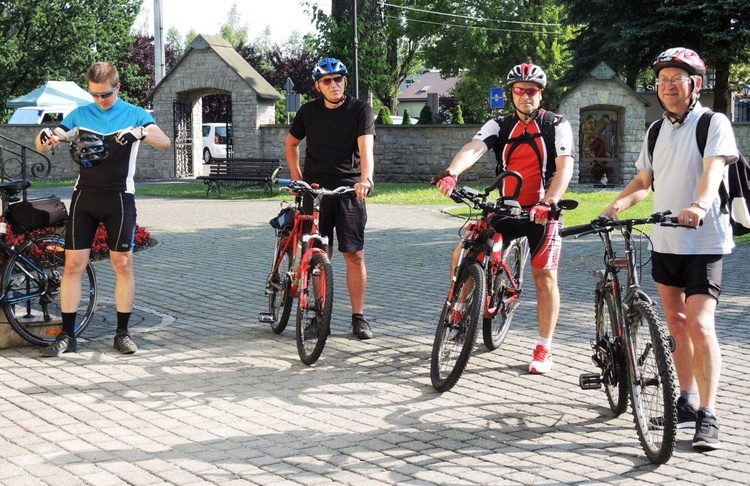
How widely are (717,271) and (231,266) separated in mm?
7677

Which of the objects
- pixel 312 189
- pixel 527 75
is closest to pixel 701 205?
pixel 527 75

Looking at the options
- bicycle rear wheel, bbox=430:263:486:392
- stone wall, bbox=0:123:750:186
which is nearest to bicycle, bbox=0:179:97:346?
bicycle rear wheel, bbox=430:263:486:392

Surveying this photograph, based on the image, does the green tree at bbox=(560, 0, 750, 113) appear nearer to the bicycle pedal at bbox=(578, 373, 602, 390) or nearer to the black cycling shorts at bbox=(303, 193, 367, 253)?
the black cycling shorts at bbox=(303, 193, 367, 253)

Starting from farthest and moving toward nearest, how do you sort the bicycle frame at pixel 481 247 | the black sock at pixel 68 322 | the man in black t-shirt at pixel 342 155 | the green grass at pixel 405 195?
the green grass at pixel 405 195 → the man in black t-shirt at pixel 342 155 → the black sock at pixel 68 322 → the bicycle frame at pixel 481 247

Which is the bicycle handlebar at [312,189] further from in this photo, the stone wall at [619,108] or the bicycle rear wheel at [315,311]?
the stone wall at [619,108]

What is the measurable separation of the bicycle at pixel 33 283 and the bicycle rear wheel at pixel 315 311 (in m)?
1.68

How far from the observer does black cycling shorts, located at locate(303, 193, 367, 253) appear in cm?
764

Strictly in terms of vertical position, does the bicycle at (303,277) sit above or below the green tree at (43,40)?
below

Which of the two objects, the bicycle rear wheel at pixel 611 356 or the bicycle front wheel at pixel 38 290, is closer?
the bicycle rear wheel at pixel 611 356

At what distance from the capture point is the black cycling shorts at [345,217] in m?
7.64

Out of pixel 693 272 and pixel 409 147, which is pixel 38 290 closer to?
pixel 693 272

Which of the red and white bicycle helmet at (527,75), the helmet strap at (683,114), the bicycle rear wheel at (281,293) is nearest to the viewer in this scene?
the helmet strap at (683,114)

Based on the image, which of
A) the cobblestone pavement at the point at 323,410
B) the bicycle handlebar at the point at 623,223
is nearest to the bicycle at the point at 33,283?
the cobblestone pavement at the point at 323,410

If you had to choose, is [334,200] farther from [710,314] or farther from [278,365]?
[710,314]
